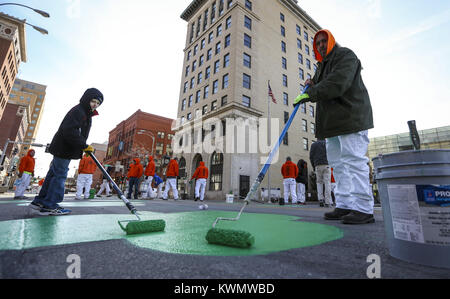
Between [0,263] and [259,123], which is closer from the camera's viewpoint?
[0,263]

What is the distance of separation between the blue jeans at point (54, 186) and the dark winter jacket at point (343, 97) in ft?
14.2

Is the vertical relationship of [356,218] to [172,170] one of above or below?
below

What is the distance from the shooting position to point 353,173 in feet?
9.12

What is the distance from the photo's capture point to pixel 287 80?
2838cm

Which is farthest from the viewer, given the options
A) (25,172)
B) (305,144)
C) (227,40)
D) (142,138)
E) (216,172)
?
(142,138)

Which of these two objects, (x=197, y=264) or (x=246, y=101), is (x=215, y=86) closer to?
(x=246, y=101)

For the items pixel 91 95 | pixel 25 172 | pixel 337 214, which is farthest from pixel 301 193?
pixel 25 172

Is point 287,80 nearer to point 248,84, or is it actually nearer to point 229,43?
point 248,84

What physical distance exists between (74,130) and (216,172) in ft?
64.8

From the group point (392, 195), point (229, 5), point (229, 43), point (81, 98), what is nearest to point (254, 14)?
point (229, 5)

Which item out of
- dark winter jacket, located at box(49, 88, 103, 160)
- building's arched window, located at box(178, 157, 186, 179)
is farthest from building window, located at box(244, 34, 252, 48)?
dark winter jacket, located at box(49, 88, 103, 160)

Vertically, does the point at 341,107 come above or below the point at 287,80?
below
